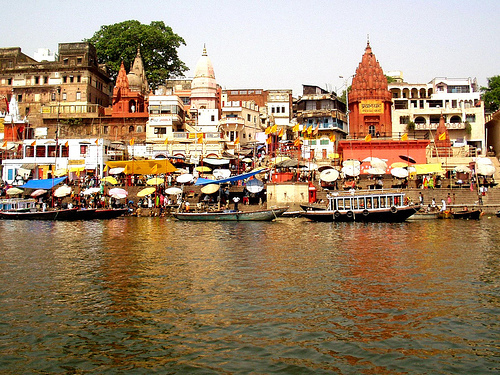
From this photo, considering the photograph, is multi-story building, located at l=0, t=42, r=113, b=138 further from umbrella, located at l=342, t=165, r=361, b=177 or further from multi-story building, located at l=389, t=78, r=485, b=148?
multi-story building, located at l=389, t=78, r=485, b=148

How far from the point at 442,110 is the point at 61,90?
4113 centimetres

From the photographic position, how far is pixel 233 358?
9.79m

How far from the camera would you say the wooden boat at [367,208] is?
32969mm

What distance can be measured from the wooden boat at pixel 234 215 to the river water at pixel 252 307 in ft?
32.9

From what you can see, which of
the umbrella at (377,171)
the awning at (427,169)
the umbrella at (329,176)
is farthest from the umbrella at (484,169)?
the umbrella at (329,176)

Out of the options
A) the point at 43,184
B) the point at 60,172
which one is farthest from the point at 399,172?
the point at 60,172

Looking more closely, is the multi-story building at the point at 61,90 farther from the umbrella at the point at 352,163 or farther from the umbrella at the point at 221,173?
the umbrella at the point at 352,163

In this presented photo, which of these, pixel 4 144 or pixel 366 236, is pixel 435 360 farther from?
pixel 4 144

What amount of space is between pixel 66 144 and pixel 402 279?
41.8 m

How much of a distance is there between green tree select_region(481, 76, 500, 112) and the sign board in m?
18.7

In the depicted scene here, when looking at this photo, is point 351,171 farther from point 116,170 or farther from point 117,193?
point 116,170

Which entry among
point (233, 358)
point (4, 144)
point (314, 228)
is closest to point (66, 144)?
point (4, 144)

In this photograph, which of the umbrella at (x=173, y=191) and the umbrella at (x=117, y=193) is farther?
the umbrella at (x=173, y=191)

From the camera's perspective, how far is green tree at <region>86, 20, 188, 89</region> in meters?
66.6
